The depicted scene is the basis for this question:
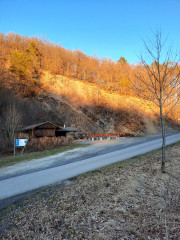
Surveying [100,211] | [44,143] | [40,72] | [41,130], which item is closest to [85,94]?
[40,72]

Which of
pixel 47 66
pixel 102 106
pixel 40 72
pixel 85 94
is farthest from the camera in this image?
pixel 47 66

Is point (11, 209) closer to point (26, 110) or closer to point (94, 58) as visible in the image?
point (26, 110)

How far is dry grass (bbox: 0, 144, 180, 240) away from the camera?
348 cm

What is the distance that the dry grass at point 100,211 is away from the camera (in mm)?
3484

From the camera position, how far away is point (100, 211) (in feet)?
14.1

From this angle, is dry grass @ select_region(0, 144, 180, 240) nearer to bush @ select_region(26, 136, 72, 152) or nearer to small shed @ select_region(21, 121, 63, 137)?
bush @ select_region(26, 136, 72, 152)

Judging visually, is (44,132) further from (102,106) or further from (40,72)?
(40,72)

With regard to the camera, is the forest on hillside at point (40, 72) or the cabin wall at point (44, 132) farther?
the forest on hillside at point (40, 72)

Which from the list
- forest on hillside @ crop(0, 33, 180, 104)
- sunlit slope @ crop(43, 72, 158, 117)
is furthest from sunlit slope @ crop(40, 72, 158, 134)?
forest on hillside @ crop(0, 33, 180, 104)

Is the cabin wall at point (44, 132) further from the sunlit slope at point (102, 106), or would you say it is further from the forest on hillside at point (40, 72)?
the sunlit slope at point (102, 106)

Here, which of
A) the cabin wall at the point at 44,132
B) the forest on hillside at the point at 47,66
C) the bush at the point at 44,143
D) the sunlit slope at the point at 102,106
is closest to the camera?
the bush at the point at 44,143

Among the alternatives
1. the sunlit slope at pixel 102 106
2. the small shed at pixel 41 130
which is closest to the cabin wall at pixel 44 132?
the small shed at pixel 41 130

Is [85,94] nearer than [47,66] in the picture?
Yes

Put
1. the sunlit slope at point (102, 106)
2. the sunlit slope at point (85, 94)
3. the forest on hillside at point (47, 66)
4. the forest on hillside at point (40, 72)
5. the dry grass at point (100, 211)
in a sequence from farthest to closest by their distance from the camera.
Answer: the sunlit slope at point (85, 94) < the sunlit slope at point (102, 106) < the forest on hillside at point (47, 66) < the forest on hillside at point (40, 72) < the dry grass at point (100, 211)
